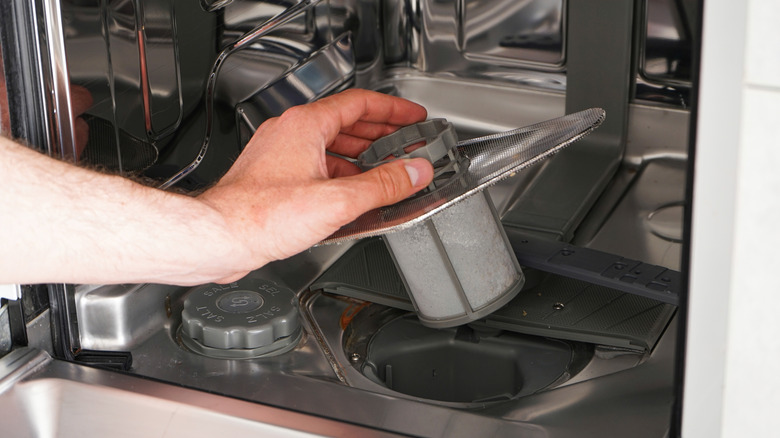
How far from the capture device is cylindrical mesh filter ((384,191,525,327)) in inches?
34.6

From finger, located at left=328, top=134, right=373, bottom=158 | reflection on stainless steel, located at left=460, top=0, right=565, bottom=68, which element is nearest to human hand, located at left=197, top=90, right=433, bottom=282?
finger, located at left=328, top=134, right=373, bottom=158

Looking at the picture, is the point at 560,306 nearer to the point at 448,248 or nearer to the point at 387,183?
the point at 448,248

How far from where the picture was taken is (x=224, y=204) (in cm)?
→ 79

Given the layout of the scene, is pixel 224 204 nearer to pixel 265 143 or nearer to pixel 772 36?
pixel 265 143

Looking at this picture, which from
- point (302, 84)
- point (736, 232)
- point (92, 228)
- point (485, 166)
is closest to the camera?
point (736, 232)

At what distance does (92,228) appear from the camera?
0.77m

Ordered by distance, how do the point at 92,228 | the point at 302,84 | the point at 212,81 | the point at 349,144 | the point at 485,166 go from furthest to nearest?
1. the point at 302,84
2. the point at 212,81
3. the point at 349,144
4. the point at 485,166
5. the point at 92,228

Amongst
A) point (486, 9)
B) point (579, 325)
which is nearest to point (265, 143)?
point (579, 325)

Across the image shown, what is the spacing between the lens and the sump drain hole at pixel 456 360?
1.00 metres

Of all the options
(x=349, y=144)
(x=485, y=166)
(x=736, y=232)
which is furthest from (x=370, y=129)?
(x=736, y=232)

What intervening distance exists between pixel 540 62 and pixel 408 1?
0.23 metres

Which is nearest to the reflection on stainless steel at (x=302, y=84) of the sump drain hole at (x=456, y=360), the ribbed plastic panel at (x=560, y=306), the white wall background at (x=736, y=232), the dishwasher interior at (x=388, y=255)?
the dishwasher interior at (x=388, y=255)

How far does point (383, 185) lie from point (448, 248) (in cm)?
13

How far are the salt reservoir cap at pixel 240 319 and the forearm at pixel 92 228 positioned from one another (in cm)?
17
